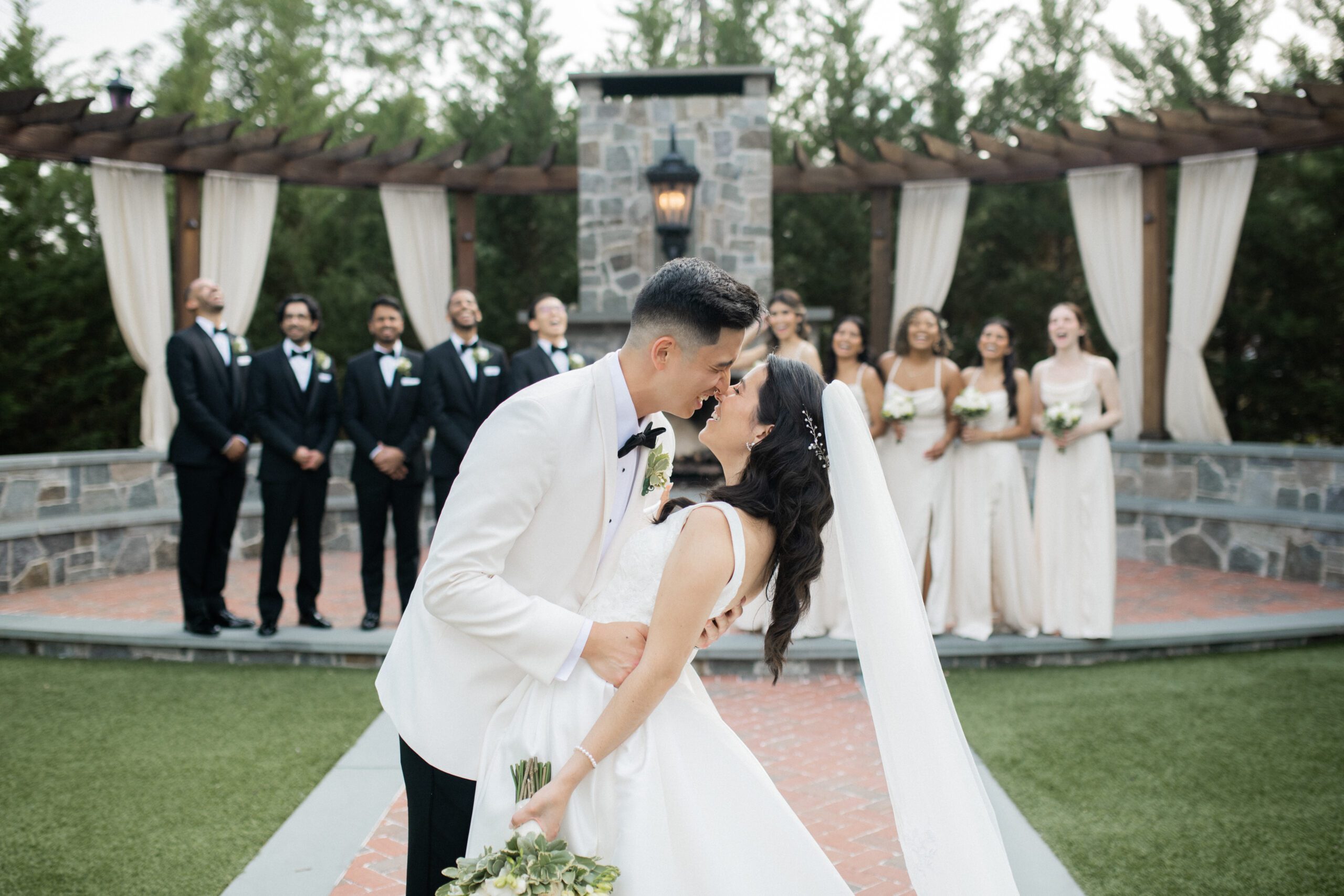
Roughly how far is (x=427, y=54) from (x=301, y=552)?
1796 cm

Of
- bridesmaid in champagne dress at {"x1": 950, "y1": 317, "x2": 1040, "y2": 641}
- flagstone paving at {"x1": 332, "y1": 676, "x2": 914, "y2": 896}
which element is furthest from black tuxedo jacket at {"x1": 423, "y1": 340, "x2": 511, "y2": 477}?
bridesmaid in champagne dress at {"x1": 950, "y1": 317, "x2": 1040, "y2": 641}

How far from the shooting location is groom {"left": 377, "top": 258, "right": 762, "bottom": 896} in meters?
2.01

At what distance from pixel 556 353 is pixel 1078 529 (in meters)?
3.59

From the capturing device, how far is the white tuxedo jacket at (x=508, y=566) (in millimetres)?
2006

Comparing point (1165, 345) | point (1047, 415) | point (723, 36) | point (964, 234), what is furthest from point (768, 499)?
point (723, 36)

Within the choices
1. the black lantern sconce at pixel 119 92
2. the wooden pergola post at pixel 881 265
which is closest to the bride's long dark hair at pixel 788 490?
the black lantern sconce at pixel 119 92

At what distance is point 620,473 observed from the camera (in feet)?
7.40

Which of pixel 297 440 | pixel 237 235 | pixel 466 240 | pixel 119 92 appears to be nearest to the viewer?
pixel 297 440

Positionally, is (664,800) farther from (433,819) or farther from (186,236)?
(186,236)

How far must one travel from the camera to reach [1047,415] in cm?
656

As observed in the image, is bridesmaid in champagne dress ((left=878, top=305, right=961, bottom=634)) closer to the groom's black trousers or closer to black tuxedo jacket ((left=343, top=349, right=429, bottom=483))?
black tuxedo jacket ((left=343, top=349, right=429, bottom=483))

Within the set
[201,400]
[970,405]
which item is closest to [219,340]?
[201,400]

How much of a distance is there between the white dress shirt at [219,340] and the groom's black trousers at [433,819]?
5.36m

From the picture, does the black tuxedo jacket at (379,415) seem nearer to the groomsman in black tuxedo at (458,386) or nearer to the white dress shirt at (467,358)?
the groomsman in black tuxedo at (458,386)
